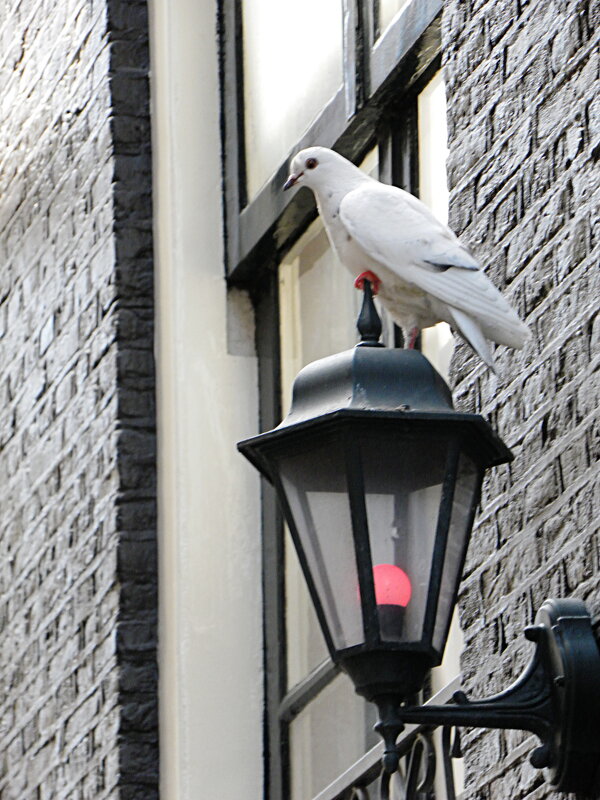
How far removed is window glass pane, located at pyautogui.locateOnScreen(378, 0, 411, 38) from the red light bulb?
262 cm

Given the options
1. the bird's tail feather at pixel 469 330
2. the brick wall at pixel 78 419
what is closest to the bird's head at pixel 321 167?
the bird's tail feather at pixel 469 330

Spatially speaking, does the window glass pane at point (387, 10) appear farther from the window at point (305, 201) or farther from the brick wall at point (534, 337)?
the brick wall at point (534, 337)

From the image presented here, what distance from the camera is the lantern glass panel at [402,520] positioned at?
10.9ft

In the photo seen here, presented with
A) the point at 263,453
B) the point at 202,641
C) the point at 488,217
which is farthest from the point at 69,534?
the point at 263,453

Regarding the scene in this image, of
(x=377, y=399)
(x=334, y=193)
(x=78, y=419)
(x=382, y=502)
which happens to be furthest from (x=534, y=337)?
(x=78, y=419)

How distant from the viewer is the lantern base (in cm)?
330

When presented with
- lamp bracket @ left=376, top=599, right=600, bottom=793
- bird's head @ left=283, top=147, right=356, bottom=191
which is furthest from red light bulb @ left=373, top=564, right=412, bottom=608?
bird's head @ left=283, top=147, right=356, bottom=191

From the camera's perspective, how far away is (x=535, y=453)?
13.1 ft

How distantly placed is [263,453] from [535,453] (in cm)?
74

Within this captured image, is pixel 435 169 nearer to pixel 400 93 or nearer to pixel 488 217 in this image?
pixel 400 93

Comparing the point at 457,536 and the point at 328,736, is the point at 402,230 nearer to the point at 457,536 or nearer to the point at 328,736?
the point at 457,536

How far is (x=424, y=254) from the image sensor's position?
12.9 ft

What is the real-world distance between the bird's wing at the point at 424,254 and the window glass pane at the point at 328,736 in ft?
6.24

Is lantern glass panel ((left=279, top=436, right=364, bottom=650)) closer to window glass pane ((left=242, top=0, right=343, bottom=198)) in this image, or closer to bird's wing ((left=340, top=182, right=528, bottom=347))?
bird's wing ((left=340, top=182, right=528, bottom=347))
